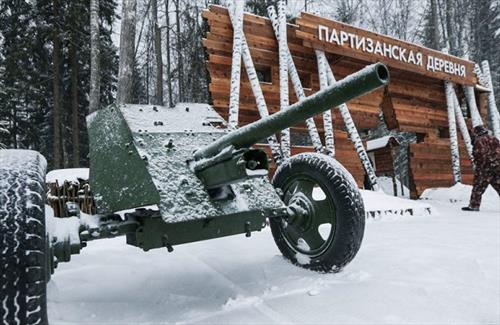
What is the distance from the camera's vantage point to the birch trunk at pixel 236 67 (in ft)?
22.1

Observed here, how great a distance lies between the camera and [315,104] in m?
1.76

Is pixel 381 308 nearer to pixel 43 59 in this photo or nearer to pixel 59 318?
pixel 59 318

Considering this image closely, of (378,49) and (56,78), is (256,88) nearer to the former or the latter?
(378,49)

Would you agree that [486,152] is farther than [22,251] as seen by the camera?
Yes

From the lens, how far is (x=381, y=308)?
1940 millimetres

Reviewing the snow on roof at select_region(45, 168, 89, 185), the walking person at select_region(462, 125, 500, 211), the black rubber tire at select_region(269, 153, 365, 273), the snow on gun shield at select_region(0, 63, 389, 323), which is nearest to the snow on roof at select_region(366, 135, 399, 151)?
the walking person at select_region(462, 125, 500, 211)

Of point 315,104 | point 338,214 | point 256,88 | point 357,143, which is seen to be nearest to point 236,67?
point 256,88

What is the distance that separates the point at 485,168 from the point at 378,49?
3.91m

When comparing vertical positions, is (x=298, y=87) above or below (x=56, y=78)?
below

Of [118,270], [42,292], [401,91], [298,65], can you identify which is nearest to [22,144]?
[298,65]

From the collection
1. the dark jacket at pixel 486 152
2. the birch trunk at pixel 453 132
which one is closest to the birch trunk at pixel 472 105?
the birch trunk at pixel 453 132

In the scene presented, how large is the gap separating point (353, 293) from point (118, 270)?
171 centimetres

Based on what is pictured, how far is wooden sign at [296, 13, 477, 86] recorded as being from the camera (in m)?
7.96

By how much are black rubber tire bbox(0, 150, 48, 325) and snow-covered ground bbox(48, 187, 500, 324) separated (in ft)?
2.23
